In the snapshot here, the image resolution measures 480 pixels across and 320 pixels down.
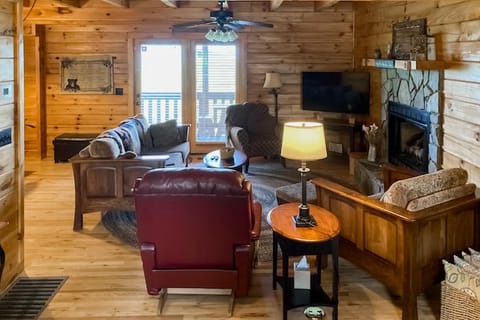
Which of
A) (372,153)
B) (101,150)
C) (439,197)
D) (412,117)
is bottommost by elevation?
(439,197)

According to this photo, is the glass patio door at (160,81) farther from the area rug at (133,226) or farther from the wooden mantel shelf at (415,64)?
the wooden mantel shelf at (415,64)

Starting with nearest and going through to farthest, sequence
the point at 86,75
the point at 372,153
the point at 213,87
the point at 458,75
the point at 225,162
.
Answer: the point at 458,75 → the point at 225,162 → the point at 372,153 → the point at 86,75 → the point at 213,87

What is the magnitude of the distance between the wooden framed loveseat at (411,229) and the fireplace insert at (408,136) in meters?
1.97

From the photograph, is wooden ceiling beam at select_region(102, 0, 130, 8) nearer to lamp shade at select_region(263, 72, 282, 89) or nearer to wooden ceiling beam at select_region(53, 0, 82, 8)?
wooden ceiling beam at select_region(53, 0, 82, 8)

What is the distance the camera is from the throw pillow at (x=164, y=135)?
688cm

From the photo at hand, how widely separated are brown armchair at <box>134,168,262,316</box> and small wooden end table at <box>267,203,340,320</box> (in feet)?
0.70

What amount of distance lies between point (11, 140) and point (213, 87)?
5184mm

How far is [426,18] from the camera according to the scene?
5234 mm

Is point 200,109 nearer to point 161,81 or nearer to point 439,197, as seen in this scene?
point 161,81

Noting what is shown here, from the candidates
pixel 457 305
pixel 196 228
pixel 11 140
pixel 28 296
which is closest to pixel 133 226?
pixel 28 296

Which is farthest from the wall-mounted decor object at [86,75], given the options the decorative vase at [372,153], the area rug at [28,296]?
the area rug at [28,296]

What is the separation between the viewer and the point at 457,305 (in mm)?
2801

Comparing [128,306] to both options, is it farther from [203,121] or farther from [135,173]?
[203,121]

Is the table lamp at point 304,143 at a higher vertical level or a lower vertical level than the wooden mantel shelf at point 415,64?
lower
